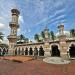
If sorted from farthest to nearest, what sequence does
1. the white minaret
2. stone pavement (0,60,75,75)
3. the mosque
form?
the white minaret < the mosque < stone pavement (0,60,75,75)

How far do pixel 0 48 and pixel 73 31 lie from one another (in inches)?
1550

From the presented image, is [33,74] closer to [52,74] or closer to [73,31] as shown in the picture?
[52,74]

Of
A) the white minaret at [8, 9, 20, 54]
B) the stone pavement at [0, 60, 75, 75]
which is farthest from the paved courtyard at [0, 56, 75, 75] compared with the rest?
the white minaret at [8, 9, 20, 54]

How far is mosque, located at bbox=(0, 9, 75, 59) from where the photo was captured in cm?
2042

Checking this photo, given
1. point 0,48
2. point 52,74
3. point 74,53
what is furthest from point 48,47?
point 0,48

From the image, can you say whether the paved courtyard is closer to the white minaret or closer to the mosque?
the mosque

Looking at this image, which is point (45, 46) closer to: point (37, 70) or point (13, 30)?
point (37, 70)

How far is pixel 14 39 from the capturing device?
31078 millimetres

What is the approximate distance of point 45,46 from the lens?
2309cm

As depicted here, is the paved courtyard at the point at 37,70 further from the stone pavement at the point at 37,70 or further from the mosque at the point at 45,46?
the mosque at the point at 45,46

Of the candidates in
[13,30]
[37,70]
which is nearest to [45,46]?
[37,70]

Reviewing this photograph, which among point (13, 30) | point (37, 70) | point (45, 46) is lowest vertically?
point (37, 70)

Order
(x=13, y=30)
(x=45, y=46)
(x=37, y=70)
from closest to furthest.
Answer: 1. (x=37, y=70)
2. (x=45, y=46)
3. (x=13, y=30)

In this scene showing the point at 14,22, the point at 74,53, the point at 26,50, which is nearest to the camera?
the point at 74,53
